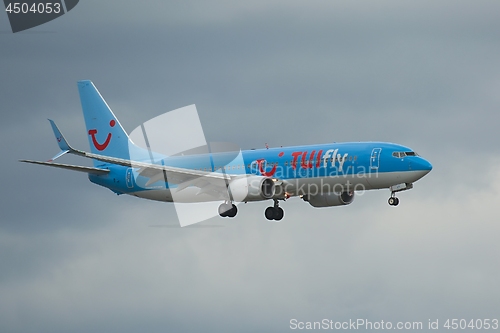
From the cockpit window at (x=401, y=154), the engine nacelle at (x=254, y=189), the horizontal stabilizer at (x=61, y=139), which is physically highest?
the horizontal stabilizer at (x=61, y=139)

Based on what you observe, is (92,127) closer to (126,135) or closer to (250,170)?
(126,135)

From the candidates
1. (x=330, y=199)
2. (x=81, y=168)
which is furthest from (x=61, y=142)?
(x=330, y=199)

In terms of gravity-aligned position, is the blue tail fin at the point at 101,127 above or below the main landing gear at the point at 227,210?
above

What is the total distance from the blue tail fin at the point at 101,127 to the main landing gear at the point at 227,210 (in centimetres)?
1464

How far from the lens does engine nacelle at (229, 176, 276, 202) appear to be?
274 feet

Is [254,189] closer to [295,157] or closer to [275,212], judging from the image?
[295,157]

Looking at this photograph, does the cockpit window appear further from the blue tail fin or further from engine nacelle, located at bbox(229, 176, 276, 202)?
the blue tail fin

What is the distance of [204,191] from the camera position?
8819 cm

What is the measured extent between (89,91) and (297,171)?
28645mm

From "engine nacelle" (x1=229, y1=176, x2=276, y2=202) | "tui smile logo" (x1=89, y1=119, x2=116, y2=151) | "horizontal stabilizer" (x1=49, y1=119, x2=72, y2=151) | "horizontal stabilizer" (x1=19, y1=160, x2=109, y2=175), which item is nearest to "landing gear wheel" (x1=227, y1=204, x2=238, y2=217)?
"engine nacelle" (x1=229, y1=176, x2=276, y2=202)

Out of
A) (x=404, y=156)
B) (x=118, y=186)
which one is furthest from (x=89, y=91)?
(x=404, y=156)

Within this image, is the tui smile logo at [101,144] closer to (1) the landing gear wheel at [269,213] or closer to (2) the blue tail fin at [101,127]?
(2) the blue tail fin at [101,127]

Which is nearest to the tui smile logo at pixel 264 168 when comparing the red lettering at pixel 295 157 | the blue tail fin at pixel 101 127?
the red lettering at pixel 295 157

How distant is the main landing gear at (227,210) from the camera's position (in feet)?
292
